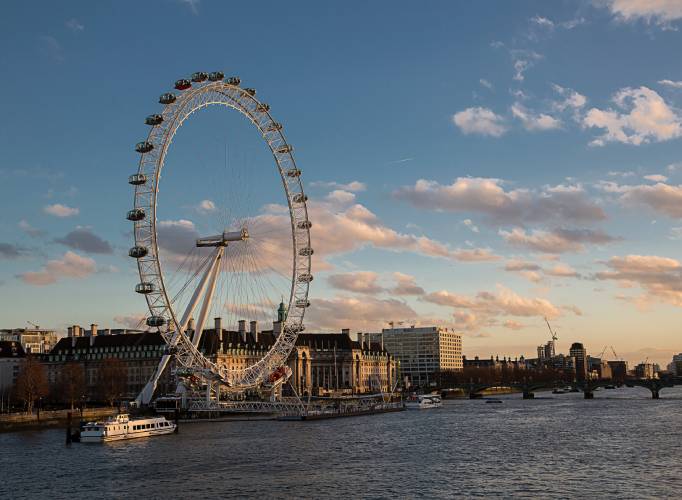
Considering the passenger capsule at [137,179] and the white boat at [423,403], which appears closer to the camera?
the passenger capsule at [137,179]

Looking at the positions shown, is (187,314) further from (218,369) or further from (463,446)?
(463,446)

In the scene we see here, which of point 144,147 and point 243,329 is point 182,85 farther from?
point 243,329

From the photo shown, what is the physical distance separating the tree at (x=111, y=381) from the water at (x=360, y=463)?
1260 inches

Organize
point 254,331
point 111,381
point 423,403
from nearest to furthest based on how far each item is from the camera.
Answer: point 111,381
point 423,403
point 254,331

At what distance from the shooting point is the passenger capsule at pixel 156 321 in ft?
237

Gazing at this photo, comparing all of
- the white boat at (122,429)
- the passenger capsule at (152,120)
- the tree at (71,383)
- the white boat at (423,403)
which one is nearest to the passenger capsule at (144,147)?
the passenger capsule at (152,120)

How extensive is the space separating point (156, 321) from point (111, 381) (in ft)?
153

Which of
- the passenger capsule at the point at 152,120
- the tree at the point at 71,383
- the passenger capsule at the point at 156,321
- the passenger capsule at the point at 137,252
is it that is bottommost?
the tree at the point at 71,383

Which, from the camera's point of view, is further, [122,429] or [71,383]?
[71,383]

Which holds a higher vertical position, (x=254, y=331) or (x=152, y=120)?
(x=152, y=120)

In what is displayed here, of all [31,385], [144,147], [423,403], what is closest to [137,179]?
[144,147]

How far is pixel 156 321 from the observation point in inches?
2867

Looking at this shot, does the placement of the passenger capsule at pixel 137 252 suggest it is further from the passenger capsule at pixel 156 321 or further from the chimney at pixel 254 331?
the chimney at pixel 254 331

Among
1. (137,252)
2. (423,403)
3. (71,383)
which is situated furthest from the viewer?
(423,403)
